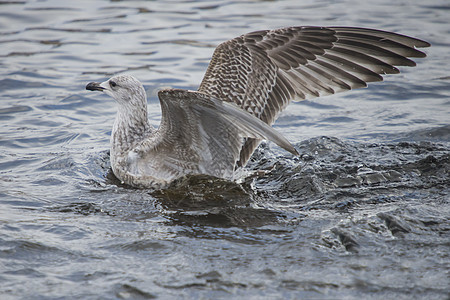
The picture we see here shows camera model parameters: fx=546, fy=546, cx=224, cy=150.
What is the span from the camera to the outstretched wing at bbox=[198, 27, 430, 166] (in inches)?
249

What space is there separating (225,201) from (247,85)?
4.95ft

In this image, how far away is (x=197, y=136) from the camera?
577 centimetres

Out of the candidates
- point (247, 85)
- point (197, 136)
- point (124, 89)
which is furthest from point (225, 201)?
point (124, 89)

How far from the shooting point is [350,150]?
22.9 feet

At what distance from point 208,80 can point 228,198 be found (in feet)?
4.88

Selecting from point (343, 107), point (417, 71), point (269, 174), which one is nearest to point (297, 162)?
point (269, 174)

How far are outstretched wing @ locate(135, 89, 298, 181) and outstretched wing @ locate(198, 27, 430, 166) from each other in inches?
18.0

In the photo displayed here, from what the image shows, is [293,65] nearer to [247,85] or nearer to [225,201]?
[247,85]

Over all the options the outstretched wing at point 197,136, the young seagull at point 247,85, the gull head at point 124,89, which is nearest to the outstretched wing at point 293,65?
the young seagull at point 247,85

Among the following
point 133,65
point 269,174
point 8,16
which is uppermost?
point 8,16

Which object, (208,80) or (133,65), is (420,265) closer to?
(208,80)

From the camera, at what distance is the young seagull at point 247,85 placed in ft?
19.6

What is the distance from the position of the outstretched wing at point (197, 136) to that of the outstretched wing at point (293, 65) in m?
0.46

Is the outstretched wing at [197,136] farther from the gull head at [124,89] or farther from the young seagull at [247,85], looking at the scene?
the gull head at [124,89]
